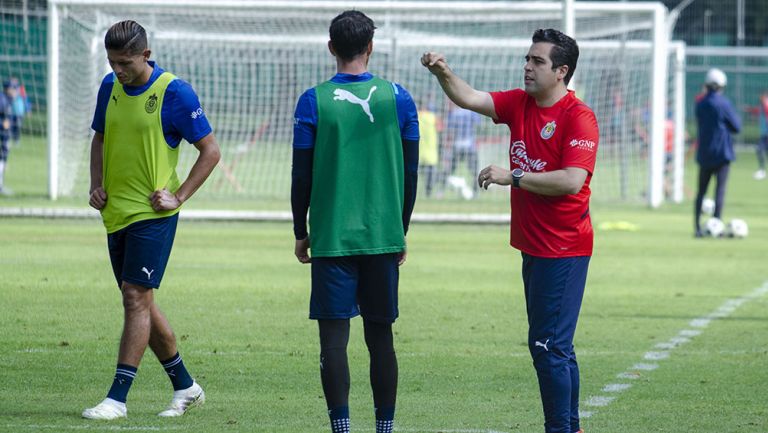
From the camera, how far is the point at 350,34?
5.87m

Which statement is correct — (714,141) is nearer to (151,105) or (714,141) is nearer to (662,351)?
(662,351)

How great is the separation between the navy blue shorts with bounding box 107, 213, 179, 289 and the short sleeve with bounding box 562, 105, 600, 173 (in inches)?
84.6

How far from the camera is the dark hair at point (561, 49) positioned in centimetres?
612

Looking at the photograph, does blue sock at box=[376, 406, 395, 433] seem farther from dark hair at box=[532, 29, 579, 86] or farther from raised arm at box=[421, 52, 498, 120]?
dark hair at box=[532, 29, 579, 86]

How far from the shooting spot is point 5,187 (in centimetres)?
2530

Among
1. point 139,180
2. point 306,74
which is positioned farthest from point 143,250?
point 306,74

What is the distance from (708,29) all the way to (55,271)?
2912 cm

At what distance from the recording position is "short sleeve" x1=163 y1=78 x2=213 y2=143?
22.7 ft

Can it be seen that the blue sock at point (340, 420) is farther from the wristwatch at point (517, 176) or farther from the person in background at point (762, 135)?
the person in background at point (762, 135)

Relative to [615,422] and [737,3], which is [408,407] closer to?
[615,422]

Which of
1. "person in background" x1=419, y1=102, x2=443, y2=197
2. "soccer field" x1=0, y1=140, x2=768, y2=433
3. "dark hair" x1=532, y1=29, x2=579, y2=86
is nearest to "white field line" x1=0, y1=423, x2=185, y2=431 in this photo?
"soccer field" x1=0, y1=140, x2=768, y2=433

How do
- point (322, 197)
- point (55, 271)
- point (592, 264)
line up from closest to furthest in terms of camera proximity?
point (322, 197)
point (55, 271)
point (592, 264)

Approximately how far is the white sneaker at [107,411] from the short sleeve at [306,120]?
1845 millimetres

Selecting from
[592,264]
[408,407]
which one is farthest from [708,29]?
[408,407]
